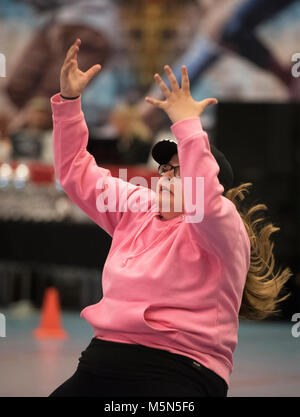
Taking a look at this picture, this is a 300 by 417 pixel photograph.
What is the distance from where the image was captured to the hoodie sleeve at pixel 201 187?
2.29m

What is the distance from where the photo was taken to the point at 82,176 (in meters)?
2.79

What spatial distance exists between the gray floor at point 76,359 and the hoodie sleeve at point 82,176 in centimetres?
161

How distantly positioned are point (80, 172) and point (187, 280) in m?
0.60

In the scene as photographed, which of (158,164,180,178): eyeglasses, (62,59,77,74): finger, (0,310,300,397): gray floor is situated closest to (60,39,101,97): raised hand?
(62,59,77,74): finger

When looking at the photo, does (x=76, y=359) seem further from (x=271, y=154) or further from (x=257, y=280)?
(x=271, y=154)

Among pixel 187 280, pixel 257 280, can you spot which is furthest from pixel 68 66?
pixel 257 280

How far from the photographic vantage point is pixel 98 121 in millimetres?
10477

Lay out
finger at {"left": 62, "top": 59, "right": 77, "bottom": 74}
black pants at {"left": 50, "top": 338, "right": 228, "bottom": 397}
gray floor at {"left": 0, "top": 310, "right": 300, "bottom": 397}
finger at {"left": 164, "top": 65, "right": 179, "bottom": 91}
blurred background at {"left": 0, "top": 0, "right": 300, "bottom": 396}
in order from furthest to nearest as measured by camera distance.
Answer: blurred background at {"left": 0, "top": 0, "right": 300, "bottom": 396} → gray floor at {"left": 0, "top": 310, "right": 300, "bottom": 397} → finger at {"left": 62, "top": 59, "right": 77, "bottom": 74} → black pants at {"left": 50, "top": 338, "right": 228, "bottom": 397} → finger at {"left": 164, "top": 65, "right": 179, "bottom": 91}

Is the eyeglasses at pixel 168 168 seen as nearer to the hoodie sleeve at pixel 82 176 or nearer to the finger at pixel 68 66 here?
the hoodie sleeve at pixel 82 176

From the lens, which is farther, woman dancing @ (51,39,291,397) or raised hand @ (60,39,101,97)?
raised hand @ (60,39,101,97)

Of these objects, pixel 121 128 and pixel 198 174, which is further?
pixel 121 128

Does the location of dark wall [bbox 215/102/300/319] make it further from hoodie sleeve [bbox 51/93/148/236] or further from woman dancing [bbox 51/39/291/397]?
woman dancing [bbox 51/39/291/397]

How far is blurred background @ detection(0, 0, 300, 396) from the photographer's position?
6109 mm

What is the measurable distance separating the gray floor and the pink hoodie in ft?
5.70
